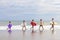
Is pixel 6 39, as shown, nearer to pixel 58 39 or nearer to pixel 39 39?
pixel 39 39

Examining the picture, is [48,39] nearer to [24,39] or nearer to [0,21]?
[24,39]

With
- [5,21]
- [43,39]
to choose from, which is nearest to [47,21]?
[5,21]

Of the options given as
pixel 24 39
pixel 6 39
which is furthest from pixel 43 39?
pixel 6 39

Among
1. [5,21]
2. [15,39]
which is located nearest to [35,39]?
[15,39]

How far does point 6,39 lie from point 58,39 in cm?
253

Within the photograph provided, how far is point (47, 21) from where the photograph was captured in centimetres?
3769

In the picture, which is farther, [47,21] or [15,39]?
[47,21]

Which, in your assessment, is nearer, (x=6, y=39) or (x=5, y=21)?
(x=6, y=39)

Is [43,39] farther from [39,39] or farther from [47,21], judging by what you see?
[47,21]

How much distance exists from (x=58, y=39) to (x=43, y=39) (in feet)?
2.40

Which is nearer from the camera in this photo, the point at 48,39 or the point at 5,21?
the point at 48,39

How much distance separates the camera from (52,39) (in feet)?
38.9

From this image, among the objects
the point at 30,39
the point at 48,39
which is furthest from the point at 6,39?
the point at 48,39

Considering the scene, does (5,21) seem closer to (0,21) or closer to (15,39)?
(0,21)
